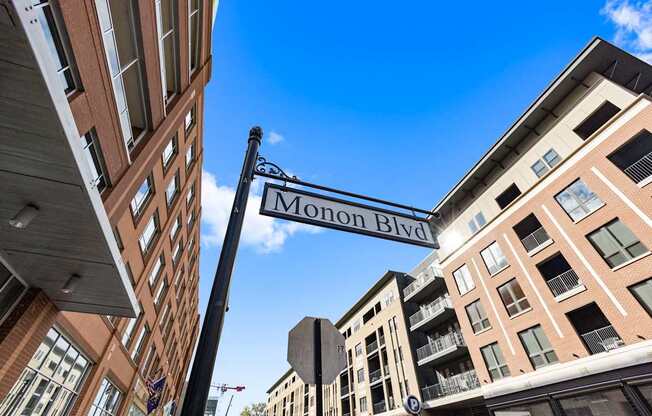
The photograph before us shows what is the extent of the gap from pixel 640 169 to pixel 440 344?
18210 millimetres

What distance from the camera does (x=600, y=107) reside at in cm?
1717

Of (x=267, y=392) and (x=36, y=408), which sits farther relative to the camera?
(x=267, y=392)

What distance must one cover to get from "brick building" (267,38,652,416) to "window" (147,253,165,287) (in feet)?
59.6

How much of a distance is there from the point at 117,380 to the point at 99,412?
1.50m

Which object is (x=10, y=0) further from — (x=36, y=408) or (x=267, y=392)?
(x=267, y=392)

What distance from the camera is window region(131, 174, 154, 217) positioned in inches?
536

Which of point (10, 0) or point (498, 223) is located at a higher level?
point (498, 223)

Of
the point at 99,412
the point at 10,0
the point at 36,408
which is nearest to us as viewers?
the point at 10,0

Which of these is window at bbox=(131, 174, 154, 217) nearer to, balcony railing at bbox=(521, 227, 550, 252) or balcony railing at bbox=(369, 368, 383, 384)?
balcony railing at bbox=(521, 227, 550, 252)

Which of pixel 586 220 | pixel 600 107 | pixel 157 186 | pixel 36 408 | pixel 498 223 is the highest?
pixel 600 107

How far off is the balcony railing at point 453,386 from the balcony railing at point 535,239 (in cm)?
1024

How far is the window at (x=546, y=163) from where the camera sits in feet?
62.3

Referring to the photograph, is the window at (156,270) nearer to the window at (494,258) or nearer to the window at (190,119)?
the window at (190,119)

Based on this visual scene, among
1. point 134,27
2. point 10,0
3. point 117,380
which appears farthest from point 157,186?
point 10,0
